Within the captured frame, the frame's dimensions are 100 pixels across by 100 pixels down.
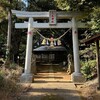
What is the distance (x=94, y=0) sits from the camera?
15297 millimetres

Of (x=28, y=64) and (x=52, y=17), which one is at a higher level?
(x=52, y=17)

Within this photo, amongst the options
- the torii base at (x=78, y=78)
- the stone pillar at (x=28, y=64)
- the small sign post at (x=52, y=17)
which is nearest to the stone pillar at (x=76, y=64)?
the torii base at (x=78, y=78)

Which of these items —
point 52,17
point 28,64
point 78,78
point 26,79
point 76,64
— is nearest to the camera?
point 26,79

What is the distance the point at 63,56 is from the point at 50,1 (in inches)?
617

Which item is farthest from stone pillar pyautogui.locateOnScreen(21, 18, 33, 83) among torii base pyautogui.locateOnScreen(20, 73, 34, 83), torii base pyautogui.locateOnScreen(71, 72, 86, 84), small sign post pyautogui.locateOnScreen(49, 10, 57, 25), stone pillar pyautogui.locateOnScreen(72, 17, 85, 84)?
stone pillar pyautogui.locateOnScreen(72, 17, 85, 84)

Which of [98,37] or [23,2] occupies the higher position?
[23,2]

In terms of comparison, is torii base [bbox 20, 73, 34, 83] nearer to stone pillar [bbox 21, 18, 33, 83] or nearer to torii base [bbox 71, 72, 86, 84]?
stone pillar [bbox 21, 18, 33, 83]

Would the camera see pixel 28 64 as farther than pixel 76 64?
Yes

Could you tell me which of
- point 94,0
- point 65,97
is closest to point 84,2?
point 94,0

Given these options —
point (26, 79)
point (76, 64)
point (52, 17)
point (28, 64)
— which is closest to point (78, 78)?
point (76, 64)

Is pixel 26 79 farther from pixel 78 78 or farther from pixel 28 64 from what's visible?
pixel 78 78

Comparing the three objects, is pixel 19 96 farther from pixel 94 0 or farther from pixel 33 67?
pixel 33 67

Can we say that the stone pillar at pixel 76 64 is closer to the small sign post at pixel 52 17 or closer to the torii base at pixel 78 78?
the torii base at pixel 78 78

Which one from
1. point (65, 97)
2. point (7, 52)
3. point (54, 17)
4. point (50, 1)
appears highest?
point (50, 1)
